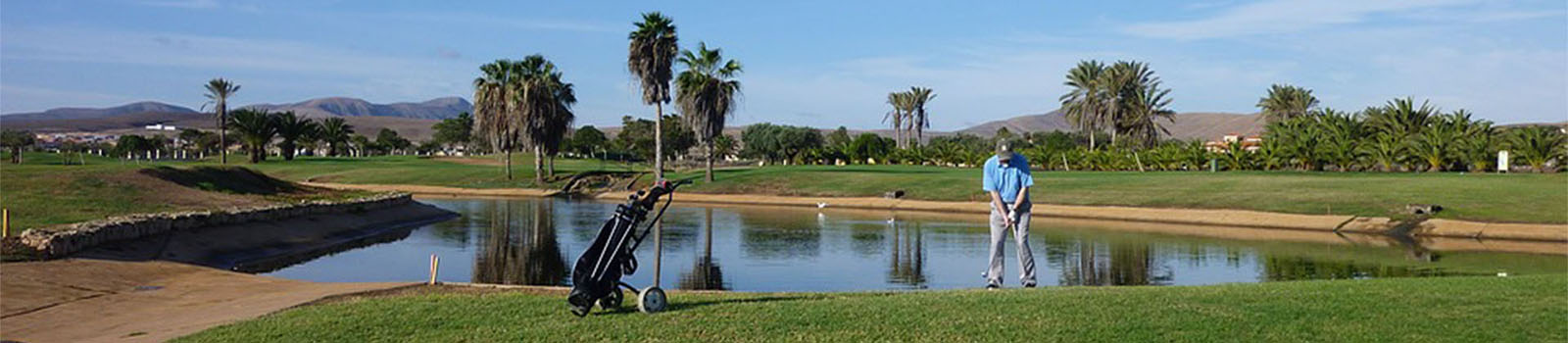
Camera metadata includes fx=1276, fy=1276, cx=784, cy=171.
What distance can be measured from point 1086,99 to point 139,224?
298ft

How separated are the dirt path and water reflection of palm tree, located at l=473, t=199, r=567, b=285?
12.7 ft

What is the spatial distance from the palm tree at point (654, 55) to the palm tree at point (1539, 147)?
39.3m

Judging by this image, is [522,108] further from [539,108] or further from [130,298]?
[130,298]

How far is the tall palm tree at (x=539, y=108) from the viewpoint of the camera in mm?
71125

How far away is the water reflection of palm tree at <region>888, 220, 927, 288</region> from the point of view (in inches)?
841

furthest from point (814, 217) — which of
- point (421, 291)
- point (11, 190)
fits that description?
point (421, 291)

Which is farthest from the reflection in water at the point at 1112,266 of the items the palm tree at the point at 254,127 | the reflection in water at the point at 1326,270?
the palm tree at the point at 254,127

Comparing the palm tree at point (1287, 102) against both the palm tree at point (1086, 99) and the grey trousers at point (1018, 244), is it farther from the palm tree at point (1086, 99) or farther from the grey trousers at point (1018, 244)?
the grey trousers at point (1018, 244)

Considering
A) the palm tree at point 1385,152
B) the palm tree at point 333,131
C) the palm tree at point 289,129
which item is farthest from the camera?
the palm tree at point 333,131

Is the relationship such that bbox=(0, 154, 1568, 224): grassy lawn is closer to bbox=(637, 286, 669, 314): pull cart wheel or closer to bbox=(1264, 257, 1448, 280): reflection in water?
bbox=(1264, 257, 1448, 280): reflection in water

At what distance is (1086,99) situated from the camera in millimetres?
106000

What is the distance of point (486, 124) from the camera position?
73.8 metres

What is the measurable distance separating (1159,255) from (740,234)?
11721mm

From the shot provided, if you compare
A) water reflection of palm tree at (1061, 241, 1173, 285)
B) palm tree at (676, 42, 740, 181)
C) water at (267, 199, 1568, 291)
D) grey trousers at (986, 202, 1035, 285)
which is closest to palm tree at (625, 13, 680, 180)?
palm tree at (676, 42, 740, 181)
